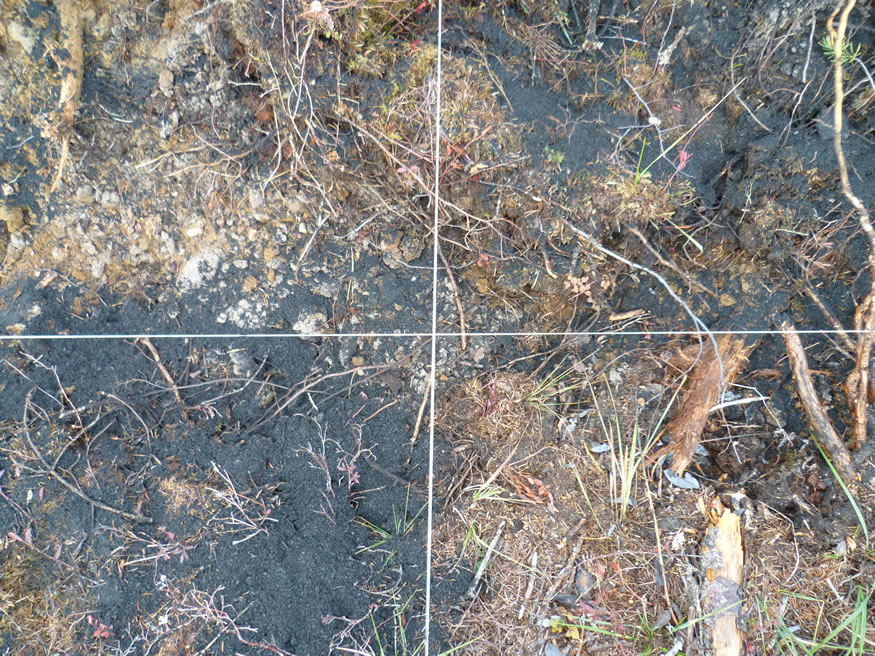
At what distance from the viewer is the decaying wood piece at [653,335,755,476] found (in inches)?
60.4

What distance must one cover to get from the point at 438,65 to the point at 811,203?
1.26 m

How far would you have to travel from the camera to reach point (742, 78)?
143 cm

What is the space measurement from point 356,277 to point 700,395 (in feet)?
4.18

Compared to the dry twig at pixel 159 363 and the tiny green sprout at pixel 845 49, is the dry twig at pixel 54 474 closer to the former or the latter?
the dry twig at pixel 159 363

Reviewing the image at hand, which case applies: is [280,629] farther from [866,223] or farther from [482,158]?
[866,223]

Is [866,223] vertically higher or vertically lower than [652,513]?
higher

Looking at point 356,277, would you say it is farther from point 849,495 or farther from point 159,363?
point 849,495

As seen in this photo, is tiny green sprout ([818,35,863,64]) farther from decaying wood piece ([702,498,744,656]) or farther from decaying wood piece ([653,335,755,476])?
decaying wood piece ([702,498,744,656])

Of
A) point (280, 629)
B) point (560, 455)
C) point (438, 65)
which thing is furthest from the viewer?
point (560, 455)

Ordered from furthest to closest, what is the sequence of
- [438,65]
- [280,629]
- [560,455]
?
[560,455]
[280,629]
[438,65]

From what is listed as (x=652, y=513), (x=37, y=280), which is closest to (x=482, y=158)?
(x=652, y=513)

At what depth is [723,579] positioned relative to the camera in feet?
4.79

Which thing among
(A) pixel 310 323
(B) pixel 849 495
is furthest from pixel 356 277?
(B) pixel 849 495

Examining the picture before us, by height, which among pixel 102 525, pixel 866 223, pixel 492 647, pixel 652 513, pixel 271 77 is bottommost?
pixel 492 647
